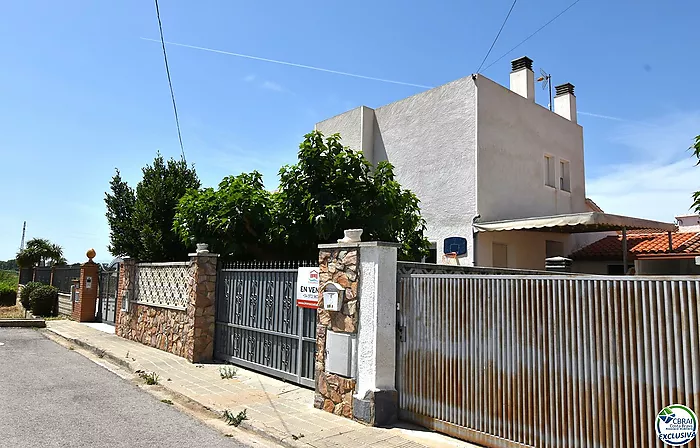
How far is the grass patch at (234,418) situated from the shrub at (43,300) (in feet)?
53.0

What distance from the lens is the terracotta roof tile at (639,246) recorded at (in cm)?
1384

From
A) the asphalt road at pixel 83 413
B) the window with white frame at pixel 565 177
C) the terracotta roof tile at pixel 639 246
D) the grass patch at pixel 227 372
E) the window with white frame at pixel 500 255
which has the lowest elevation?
the asphalt road at pixel 83 413

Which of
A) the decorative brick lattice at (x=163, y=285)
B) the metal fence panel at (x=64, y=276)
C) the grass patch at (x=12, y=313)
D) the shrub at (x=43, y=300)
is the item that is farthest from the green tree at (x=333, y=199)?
the shrub at (x=43, y=300)

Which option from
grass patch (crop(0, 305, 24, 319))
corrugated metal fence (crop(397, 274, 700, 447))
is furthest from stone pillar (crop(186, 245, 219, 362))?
grass patch (crop(0, 305, 24, 319))

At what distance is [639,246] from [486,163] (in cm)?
569

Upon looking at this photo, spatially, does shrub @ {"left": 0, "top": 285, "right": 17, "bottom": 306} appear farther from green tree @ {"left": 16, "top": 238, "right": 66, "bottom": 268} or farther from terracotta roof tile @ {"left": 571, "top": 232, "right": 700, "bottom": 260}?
terracotta roof tile @ {"left": 571, "top": 232, "right": 700, "bottom": 260}

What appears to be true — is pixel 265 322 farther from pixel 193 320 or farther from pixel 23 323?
pixel 23 323

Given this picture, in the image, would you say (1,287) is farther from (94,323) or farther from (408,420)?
(408,420)

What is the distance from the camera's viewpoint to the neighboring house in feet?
45.6

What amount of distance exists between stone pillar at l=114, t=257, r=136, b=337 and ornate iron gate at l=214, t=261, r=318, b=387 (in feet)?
14.6

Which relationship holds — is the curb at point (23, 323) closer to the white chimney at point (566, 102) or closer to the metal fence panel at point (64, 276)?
the metal fence panel at point (64, 276)

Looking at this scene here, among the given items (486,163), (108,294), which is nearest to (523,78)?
(486,163)

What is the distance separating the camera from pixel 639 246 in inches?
582

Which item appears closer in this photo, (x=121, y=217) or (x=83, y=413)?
(x=83, y=413)
